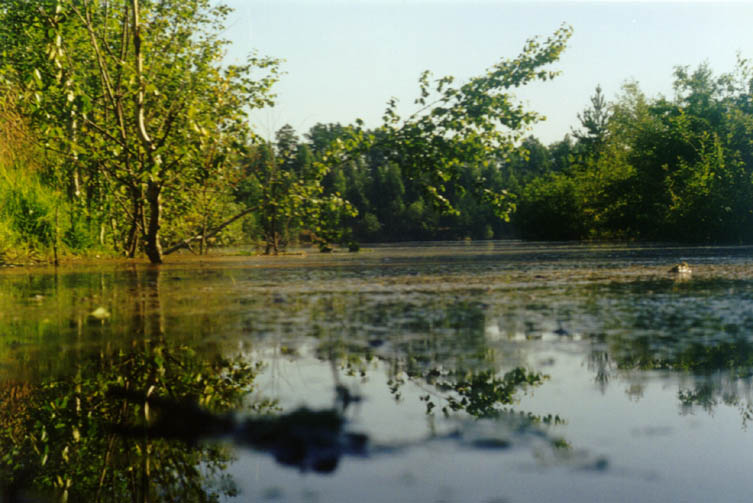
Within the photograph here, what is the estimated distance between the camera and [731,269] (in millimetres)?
11609

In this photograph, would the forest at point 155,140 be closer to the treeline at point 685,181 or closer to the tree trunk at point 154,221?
the tree trunk at point 154,221

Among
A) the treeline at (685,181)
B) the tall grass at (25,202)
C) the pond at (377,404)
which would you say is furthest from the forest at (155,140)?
the treeline at (685,181)

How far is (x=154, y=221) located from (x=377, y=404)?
1157cm

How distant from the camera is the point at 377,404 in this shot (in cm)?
277

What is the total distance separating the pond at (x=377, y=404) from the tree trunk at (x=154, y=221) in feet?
24.6

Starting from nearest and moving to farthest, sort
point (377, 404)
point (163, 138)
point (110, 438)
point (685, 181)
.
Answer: point (110, 438) < point (377, 404) < point (163, 138) < point (685, 181)

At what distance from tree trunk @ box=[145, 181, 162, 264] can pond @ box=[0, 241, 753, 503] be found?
7.51 meters

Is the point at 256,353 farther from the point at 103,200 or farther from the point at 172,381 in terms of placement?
the point at 103,200

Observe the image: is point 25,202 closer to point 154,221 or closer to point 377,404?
point 154,221

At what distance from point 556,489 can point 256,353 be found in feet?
7.85

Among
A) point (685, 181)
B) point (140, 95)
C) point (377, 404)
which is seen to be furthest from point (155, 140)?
point (685, 181)

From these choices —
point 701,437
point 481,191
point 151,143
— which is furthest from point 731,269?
point 701,437

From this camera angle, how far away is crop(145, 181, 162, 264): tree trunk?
13.3 metres

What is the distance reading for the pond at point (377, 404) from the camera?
191 centimetres
